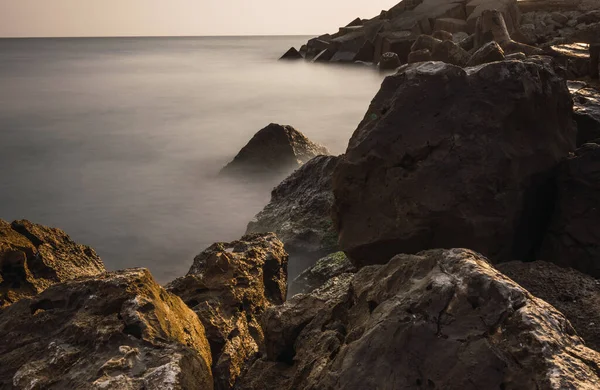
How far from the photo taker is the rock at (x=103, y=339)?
2.34 metres

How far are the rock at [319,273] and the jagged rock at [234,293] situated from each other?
2.15 feet

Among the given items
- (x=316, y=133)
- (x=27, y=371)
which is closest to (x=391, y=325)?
(x=27, y=371)

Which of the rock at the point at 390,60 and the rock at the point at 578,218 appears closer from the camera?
the rock at the point at 578,218

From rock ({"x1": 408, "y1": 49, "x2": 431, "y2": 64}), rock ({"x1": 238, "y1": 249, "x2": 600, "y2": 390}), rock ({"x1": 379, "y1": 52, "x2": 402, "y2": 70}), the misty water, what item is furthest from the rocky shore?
rock ({"x1": 379, "y1": 52, "x2": 402, "y2": 70})

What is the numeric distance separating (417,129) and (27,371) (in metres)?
3.23

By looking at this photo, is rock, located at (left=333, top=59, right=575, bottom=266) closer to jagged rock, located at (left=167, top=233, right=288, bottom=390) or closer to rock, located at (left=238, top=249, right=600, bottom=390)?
jagged rock, located at (left=167, top=233, right=288, bottom=390)

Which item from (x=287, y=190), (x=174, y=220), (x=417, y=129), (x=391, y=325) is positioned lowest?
(x=174, y=220)

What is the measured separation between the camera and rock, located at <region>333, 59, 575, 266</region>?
13.8 feet

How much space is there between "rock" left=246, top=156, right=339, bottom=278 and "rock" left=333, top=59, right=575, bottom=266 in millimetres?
1335

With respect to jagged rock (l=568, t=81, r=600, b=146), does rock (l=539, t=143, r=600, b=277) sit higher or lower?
lower

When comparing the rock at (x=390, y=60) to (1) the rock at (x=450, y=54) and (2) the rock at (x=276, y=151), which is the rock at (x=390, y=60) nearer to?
(1) the rock at (x=450, y=54)

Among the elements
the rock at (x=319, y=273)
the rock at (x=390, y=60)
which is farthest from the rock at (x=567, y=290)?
the rock at (x=390, y=60)

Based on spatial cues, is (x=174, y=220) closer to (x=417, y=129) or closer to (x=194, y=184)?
(x=194, y=184)

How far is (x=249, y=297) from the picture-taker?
3.99 m
